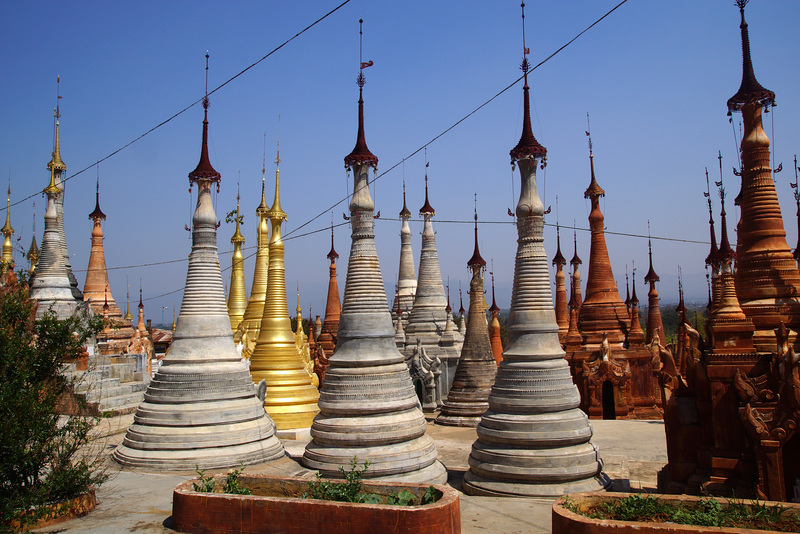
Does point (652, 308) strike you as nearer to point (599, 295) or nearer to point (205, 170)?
point (599, 295)

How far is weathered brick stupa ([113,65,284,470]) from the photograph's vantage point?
1681 cm

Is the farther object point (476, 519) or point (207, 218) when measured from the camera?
point (207, 218)

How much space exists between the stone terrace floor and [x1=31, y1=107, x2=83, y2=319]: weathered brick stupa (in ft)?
39.6

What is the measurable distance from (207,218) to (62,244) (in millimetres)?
19721

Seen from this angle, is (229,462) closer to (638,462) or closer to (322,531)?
(322,531)

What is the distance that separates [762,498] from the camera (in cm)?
1290

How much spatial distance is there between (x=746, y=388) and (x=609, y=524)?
584 cm

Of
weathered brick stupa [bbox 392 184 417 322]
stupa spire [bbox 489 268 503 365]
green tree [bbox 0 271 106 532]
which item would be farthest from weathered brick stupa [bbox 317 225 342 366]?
green tree [bbox 0 271 106 532]

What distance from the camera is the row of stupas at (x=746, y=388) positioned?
13.1m

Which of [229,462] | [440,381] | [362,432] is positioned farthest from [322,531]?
[440,381]

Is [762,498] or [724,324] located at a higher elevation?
[724,324]

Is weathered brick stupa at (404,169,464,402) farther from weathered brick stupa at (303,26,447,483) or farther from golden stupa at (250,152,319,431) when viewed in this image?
weathered brick stupa at (303,26,447,483)

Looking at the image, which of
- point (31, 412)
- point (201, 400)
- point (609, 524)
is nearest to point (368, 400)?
point (201, 400)

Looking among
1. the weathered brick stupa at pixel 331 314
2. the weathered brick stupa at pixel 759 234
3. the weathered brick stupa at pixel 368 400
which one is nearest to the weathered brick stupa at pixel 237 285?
the weathered brick stupa at pixel 331 314
